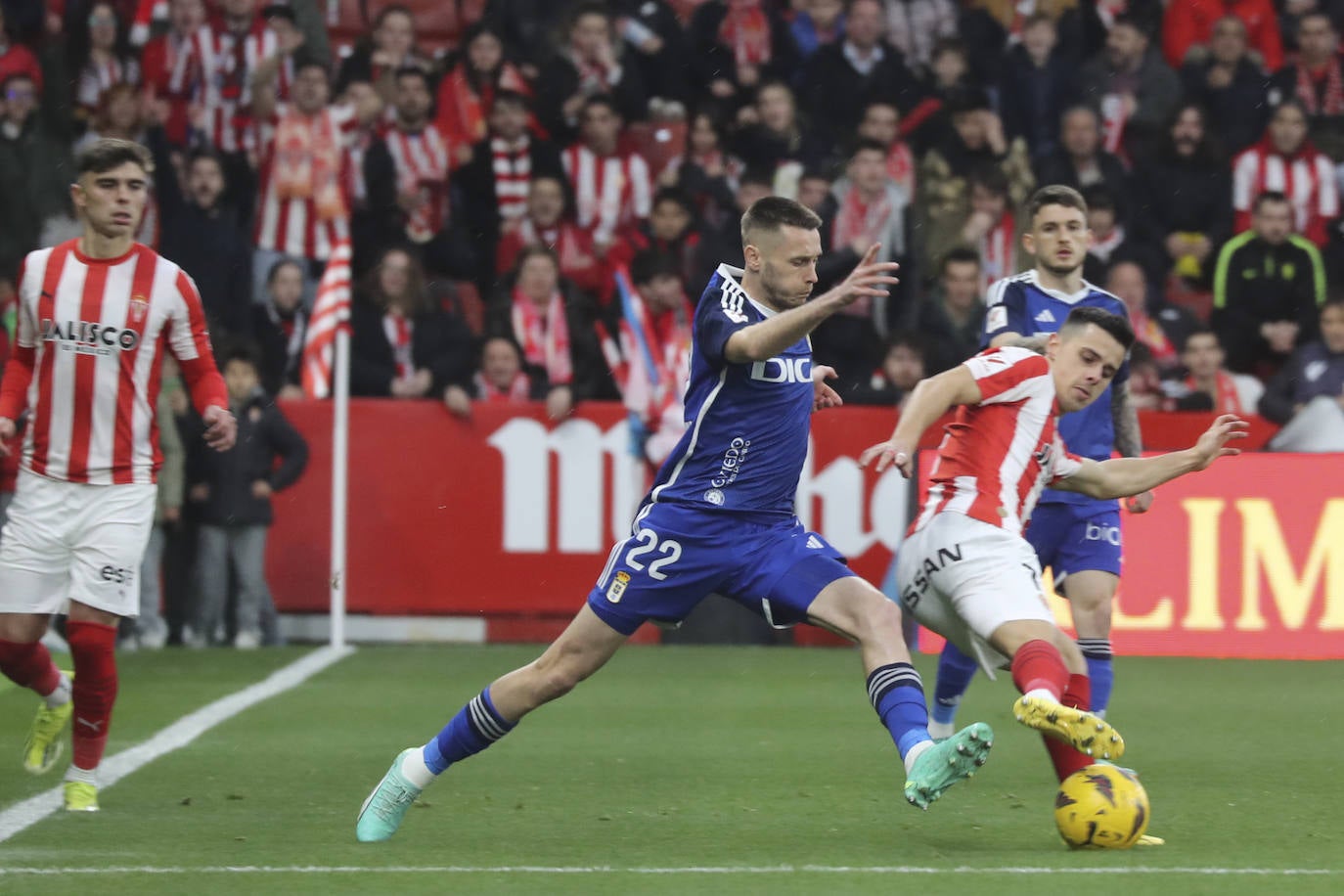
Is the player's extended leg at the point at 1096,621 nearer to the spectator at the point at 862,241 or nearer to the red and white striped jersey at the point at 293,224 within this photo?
the spectator at the point at 862,241

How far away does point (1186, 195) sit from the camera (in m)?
15.5

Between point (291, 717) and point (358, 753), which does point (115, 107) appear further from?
point (358, 753)

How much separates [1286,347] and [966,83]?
3.69 m

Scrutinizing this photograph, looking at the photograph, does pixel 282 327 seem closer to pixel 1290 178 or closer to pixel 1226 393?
pixel 1226 393

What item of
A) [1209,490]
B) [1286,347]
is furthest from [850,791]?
[1286,347]

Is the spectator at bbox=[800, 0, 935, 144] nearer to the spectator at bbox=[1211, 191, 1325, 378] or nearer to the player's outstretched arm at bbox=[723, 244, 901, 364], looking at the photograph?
the spectator at bbox=[1211, 191, 1325, 378]

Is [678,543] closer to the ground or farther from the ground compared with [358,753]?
farther from the ground

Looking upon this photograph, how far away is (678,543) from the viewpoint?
20.1 ft

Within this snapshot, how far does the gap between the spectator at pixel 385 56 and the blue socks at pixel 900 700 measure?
10.6m

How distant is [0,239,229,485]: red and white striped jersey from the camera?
6832mm

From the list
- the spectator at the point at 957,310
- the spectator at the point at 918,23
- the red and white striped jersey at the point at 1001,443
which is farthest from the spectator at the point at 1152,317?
the red and white striped jersey at the point at 1001,443

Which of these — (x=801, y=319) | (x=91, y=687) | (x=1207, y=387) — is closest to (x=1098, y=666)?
(x=801, y=319)

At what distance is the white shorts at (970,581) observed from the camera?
6.18 m

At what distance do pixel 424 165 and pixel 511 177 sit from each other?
2.21 ft
